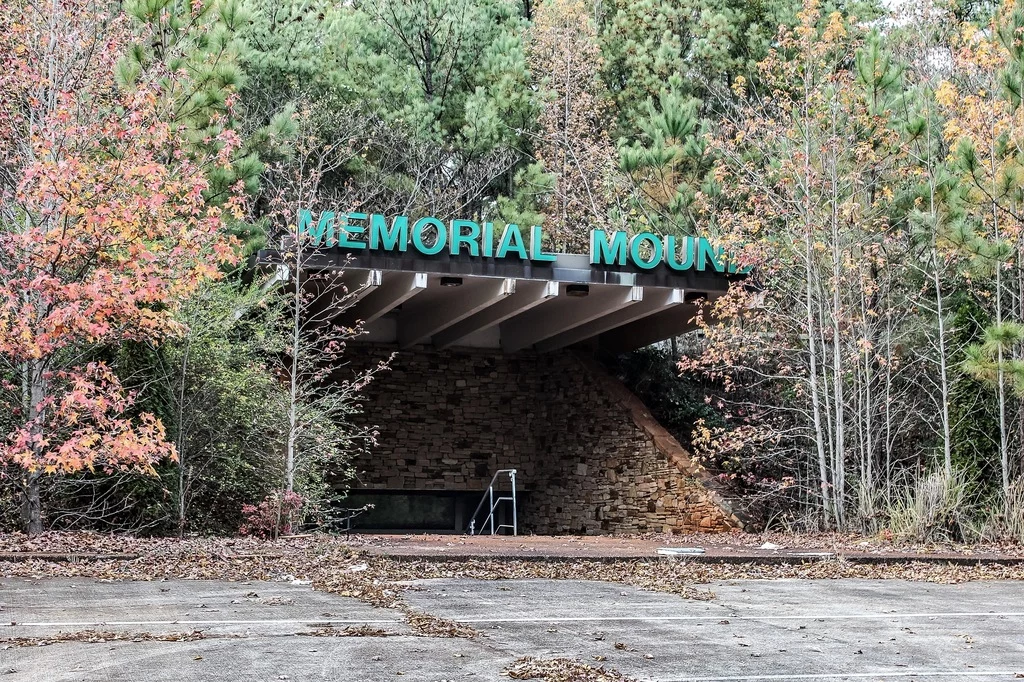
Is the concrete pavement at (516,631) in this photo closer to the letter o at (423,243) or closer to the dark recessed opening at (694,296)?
the letter o at (423,243)

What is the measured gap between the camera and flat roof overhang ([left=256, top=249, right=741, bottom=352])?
1305 centimetres

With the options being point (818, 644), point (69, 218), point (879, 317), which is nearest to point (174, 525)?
point (69, 218)

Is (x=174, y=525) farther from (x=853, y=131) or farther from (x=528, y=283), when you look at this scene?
(x=853, y=131)

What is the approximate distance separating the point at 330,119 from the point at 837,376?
10.4m

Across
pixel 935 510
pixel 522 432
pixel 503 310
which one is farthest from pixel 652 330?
pixel 935 510

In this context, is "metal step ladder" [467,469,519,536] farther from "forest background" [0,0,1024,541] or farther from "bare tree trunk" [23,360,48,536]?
"bare tree trunk" [23,360,48,536]

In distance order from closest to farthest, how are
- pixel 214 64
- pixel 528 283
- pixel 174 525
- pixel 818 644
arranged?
1. pixel 818 644
2. pixel 174 525
3. pixel 214 64
4. pixel 528 283

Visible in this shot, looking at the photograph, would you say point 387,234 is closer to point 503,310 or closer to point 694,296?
point 503,310

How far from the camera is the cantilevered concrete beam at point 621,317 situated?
46.5 feet

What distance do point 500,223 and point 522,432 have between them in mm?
3418

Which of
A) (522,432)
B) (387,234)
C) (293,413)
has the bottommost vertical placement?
(522,432)

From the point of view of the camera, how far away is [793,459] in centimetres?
1340

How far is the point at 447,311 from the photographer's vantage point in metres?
15.6

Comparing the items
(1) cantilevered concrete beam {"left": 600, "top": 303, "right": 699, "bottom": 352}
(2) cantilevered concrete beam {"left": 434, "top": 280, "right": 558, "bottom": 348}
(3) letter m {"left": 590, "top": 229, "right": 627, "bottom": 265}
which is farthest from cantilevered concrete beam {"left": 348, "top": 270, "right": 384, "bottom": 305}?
(1) cantilevered concrete beam {"left": 600, "top": 303, "right": 699, "bottom": 352}
